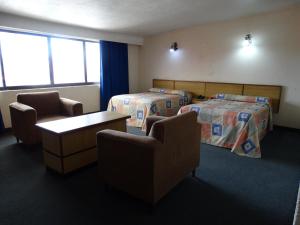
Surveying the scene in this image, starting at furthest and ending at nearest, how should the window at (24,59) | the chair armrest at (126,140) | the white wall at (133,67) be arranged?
the white wall at (133,67) < the window at (24,59) < the chair armrest at (126,140)

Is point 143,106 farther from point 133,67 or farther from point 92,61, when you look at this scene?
point 133,67

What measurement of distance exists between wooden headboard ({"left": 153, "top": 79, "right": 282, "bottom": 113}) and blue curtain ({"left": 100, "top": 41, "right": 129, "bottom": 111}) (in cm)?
101

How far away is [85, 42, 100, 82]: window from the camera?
565 cm

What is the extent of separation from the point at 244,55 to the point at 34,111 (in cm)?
423

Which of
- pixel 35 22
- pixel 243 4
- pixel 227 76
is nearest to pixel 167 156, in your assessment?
pixel 243 4

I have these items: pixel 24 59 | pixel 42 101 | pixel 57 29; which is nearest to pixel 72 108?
pixel 42 101

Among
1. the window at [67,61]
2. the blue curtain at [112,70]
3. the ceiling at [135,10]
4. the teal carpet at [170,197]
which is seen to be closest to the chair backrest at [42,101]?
the teal carpet at [170,197]

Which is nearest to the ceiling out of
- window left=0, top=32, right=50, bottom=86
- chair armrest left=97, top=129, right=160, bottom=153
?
window left=0, top=32, right=50, bottom=86

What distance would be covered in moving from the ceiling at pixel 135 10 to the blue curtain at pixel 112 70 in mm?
1045

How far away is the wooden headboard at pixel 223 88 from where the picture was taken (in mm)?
4254

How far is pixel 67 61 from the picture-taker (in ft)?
17.0

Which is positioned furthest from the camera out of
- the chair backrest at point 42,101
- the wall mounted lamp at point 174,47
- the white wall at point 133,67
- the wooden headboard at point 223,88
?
the white wall at point 133,67

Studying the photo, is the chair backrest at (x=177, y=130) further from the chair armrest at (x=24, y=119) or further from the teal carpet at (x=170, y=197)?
the chair armrest at (x=24, y=119)

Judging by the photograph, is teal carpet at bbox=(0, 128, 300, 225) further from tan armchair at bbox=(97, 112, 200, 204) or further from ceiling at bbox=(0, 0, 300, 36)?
ceiling at bbox=(0, 0, 300, 36)
